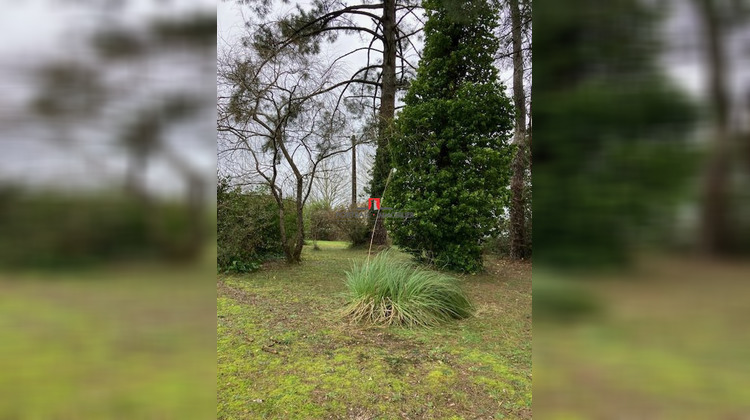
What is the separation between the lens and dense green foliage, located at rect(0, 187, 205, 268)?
69 cm

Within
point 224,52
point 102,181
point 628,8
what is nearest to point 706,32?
point 628,8

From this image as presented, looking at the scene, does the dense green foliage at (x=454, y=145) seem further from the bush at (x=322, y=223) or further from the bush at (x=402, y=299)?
the bush at (x=322, y=223)

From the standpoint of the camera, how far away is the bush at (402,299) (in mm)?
3912

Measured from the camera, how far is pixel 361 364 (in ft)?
9.21

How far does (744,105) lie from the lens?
0.49 m

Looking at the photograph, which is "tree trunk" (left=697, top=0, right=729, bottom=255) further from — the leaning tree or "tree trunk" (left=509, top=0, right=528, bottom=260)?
"tree trunk" (left=509, top=0, right=528, bottom=260)

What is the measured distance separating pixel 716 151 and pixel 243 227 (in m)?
7.23

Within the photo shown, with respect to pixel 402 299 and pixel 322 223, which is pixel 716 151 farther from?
pixel 322 223

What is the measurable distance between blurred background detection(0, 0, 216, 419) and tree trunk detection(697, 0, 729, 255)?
98 centimetres

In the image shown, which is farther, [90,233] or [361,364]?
[361,364]

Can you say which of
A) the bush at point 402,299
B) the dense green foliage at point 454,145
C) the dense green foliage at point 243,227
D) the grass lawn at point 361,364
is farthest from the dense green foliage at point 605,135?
the dense green foliage at point 243,227

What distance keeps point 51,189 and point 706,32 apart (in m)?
1.23

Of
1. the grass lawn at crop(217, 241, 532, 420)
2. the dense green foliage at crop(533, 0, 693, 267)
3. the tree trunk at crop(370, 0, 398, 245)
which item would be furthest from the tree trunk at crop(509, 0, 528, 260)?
the dense green foliage at crop(533, 0, 693, 267)

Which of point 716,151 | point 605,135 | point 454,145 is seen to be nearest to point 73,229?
point 605,135
